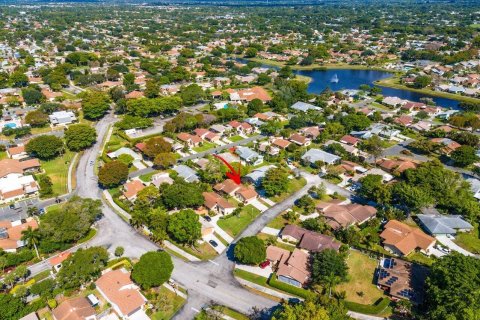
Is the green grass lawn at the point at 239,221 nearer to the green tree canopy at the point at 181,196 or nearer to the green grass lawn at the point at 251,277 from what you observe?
the green tree canopy at the point at 181,196

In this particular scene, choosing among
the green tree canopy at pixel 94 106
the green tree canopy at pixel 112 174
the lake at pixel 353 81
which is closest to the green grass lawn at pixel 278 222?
the green tree canopy at pixel 112 174

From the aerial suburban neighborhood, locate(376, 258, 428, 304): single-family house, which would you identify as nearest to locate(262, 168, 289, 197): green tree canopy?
the aerial suburban neighborhood

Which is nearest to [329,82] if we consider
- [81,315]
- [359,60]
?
[359,60]

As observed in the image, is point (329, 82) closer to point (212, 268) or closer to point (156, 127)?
point (156, 127)

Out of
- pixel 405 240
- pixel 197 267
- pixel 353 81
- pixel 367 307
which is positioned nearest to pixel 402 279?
pixel 367 307

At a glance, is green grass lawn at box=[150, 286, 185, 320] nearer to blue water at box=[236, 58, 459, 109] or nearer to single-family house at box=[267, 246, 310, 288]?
single-family house at box=[267, 246, 310, 288]

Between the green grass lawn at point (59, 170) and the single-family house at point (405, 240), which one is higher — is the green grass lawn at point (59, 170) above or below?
below
